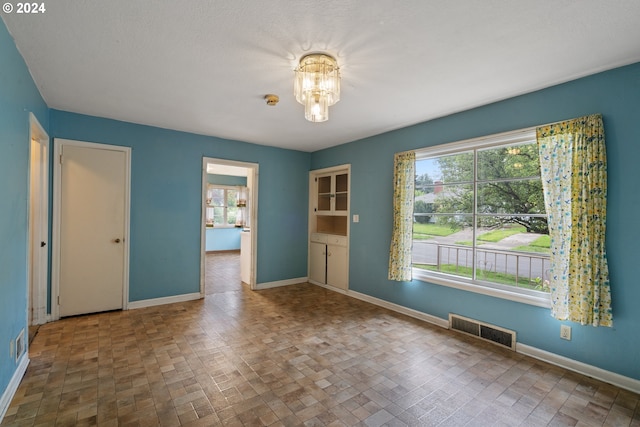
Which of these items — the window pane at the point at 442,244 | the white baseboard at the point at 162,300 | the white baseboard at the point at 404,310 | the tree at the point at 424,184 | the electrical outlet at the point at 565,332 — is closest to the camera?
the electrical outlet at the point at 565,332

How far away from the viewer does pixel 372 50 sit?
2166 millimetres

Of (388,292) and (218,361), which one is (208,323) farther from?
(388,292)

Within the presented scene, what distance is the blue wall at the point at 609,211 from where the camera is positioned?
7.49ft

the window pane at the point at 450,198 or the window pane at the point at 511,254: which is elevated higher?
the window pane at the point at 450,198

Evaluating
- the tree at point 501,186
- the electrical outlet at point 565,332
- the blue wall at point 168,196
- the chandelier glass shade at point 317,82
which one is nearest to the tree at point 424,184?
the tree at point 501,186

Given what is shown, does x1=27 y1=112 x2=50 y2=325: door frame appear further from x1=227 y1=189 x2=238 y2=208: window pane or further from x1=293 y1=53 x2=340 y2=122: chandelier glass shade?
x1=227 y1=189 x2=238 y2=208: window pane

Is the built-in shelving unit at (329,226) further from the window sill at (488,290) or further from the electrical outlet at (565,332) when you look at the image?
the electrical outlet at (565,332)

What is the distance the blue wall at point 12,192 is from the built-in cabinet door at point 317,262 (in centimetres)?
389

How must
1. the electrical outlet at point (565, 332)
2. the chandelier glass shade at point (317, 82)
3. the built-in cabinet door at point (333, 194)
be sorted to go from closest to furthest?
the chandelier glass shade at point (317, 82), the electrical outlet at point (565, 332), the built-in cabinet door at point (333, 194)

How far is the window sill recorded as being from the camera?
2752mm

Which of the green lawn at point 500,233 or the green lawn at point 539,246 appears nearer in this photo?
the green lawn at point 539,246

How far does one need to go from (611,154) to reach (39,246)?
5.77 metres

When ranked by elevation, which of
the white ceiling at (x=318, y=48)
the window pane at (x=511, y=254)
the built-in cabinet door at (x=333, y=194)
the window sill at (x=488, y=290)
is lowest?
the window sill at (x=488, y=290)

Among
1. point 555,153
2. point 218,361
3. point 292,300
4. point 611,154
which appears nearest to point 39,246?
point 218,361
